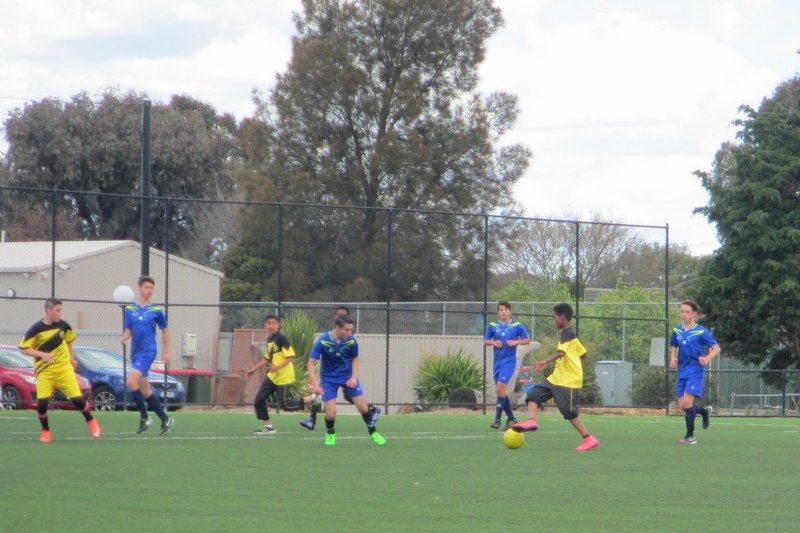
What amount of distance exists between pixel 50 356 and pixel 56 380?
1.25ft

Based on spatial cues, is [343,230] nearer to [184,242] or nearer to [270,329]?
[184,242]

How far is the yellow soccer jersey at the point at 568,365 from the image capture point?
45.3 feet

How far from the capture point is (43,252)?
106 feet

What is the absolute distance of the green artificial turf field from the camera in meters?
7.48

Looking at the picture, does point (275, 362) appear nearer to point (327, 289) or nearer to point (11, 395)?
point (11, 395)

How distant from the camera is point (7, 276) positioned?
31234mm

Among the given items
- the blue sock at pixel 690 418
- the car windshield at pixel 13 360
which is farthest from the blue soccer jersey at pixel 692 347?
the car windshield at pixel 13 360

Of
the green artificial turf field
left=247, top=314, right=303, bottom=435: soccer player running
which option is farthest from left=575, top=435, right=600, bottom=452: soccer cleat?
left=247, top=314, right=303, bottom=435: soccer player running

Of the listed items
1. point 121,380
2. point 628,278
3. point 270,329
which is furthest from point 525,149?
point 270,329

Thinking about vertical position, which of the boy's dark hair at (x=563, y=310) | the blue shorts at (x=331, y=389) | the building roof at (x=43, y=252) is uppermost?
the building roof at (x=43, y=252)

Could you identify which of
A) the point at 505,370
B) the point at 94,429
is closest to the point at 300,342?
the point at 505,370

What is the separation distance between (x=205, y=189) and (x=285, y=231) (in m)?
11.4

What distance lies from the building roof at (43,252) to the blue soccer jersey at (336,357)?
1664 cm

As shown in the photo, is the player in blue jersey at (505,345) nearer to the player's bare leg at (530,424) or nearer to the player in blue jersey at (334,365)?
the player's bare leg at (530,424)
